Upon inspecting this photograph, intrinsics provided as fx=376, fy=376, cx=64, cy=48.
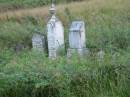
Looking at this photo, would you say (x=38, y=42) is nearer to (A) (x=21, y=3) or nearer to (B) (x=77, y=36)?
(B) (x=77, y=36)

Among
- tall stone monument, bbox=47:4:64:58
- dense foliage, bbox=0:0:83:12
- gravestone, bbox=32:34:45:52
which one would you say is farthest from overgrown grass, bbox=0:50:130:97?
dense foliage, bbox=0:0:83:12

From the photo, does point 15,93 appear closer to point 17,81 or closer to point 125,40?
point 17,81

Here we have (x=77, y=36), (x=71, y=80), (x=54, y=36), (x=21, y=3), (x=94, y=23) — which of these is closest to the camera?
Answer: (x=71, y=80)

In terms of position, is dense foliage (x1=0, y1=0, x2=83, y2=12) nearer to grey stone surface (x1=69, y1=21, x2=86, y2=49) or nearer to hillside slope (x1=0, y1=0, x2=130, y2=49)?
hillside slope (x1=0, y1=0, x2=130, y2=49)

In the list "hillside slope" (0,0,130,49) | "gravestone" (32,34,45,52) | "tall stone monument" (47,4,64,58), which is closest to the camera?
"hillside slope" (0,0,130,49)

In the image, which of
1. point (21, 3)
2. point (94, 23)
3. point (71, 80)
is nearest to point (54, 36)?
point (94, 23)

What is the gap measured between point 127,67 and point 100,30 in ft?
10.2

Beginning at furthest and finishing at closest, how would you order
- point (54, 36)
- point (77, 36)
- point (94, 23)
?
point (94, 23), point (54, 36), point (77, 36)

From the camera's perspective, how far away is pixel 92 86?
14.2 feet

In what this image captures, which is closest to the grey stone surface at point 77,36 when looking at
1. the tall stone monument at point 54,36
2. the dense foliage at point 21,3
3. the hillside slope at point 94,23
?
the hillside slope at point 94,23

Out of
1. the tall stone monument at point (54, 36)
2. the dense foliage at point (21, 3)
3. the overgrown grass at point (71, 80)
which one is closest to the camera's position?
the overgrown grass at point (71, 80)

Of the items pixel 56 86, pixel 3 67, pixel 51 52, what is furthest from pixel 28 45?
pixel 56 86

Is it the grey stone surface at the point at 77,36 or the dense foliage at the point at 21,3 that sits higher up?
the dense foliage at the point at 21,3

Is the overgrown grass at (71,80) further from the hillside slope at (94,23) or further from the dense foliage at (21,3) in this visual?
the dense foliage at (21,3)
